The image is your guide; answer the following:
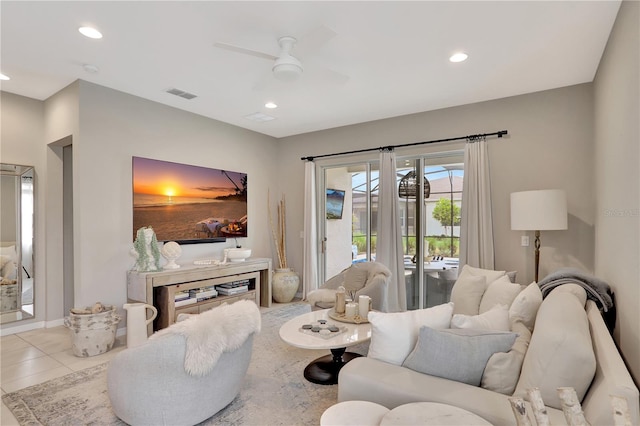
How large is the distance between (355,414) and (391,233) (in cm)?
352

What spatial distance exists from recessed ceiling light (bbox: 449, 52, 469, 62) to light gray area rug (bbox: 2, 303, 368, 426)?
2951 millimetres

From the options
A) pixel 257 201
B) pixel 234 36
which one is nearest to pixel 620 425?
pixel 234 36

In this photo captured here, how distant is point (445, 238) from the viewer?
4.72m

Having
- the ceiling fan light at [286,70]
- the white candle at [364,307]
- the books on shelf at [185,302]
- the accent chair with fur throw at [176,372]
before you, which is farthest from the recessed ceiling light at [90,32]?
the white candle at [364,307]

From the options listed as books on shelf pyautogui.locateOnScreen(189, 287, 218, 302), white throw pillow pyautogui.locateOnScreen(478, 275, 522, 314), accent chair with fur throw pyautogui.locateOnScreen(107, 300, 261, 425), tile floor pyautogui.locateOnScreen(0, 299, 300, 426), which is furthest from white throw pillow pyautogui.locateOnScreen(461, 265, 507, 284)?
tile floor pyautogui.locateOnScreen(0, 299, 300, 426)

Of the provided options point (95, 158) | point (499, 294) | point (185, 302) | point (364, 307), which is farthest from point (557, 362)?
point (95, 158)

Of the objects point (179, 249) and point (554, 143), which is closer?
point (554, 143)

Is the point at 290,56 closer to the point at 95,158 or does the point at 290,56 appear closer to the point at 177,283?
the point at 95,158

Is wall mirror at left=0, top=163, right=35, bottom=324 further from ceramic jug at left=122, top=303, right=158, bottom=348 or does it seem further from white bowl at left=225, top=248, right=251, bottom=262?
white bowl at left=225, top=248, right=251, bottom=262

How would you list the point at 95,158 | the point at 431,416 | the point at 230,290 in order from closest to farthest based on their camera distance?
the point at 431,416, the point at 95,158, the point at 230,290

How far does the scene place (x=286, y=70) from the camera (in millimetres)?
2648

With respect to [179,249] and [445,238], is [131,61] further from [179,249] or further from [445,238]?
[445,238]

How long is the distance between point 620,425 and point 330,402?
1804 millimetres

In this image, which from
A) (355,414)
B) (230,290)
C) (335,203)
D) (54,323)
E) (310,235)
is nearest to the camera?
(355,414)
